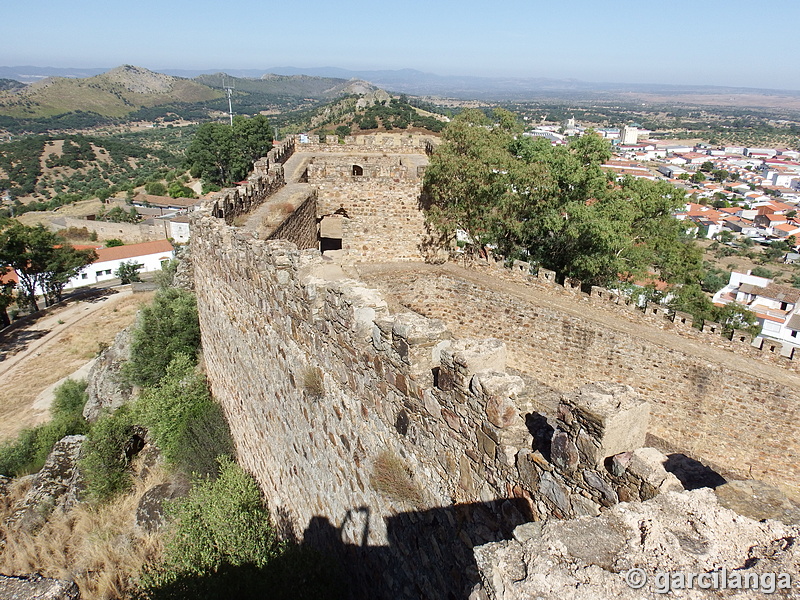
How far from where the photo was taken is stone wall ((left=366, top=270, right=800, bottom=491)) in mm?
9656

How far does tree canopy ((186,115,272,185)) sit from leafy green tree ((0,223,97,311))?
741 inches

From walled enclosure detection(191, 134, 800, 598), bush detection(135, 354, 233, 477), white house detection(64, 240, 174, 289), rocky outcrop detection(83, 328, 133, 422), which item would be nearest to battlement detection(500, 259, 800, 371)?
walled enclosure detection(191, 134, 800, 598)

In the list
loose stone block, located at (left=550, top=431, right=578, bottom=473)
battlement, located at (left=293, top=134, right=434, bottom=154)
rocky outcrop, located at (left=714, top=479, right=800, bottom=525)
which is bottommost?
loose stone block, located at (left=550, top=431, right=578, bottom=473)

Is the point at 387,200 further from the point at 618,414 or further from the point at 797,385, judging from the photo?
the point at 618,414

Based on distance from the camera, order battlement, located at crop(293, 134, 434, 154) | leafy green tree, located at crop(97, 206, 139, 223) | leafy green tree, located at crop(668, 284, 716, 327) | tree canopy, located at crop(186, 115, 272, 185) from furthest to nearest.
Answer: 1. leafy green tree, located at crop(97, 206, 139, 223)
2. tree canopy, located at crop(186, 115, 272, 185)
3. battlement, located at crop(293, 134, 434, 154)
4. leafy green tree, located at crop(668, 284, 716, 327)

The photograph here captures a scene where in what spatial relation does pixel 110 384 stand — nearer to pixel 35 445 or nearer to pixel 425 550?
pixel 35 445

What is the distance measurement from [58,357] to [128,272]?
1891 centimetres

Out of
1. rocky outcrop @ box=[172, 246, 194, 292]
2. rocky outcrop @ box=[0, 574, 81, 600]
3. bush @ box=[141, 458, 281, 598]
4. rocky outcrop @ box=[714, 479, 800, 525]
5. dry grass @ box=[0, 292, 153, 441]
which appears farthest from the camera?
dry grass @ box=[0, 292, 153, 441]

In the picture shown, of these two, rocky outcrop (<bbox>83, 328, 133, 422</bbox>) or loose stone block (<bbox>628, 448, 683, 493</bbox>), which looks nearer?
loose stone block (<bbox>628, 448, 683, 493</bbox>)

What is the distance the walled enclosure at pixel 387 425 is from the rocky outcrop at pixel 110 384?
17.1 ft

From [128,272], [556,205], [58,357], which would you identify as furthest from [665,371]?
[128,272]

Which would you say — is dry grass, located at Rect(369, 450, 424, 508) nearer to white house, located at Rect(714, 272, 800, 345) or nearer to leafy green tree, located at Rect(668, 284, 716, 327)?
leafy green tree, located at Rect(668, 284, 716, 327)

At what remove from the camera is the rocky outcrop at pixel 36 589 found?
4.34 m

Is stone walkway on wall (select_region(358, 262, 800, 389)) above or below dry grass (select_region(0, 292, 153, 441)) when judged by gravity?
above
